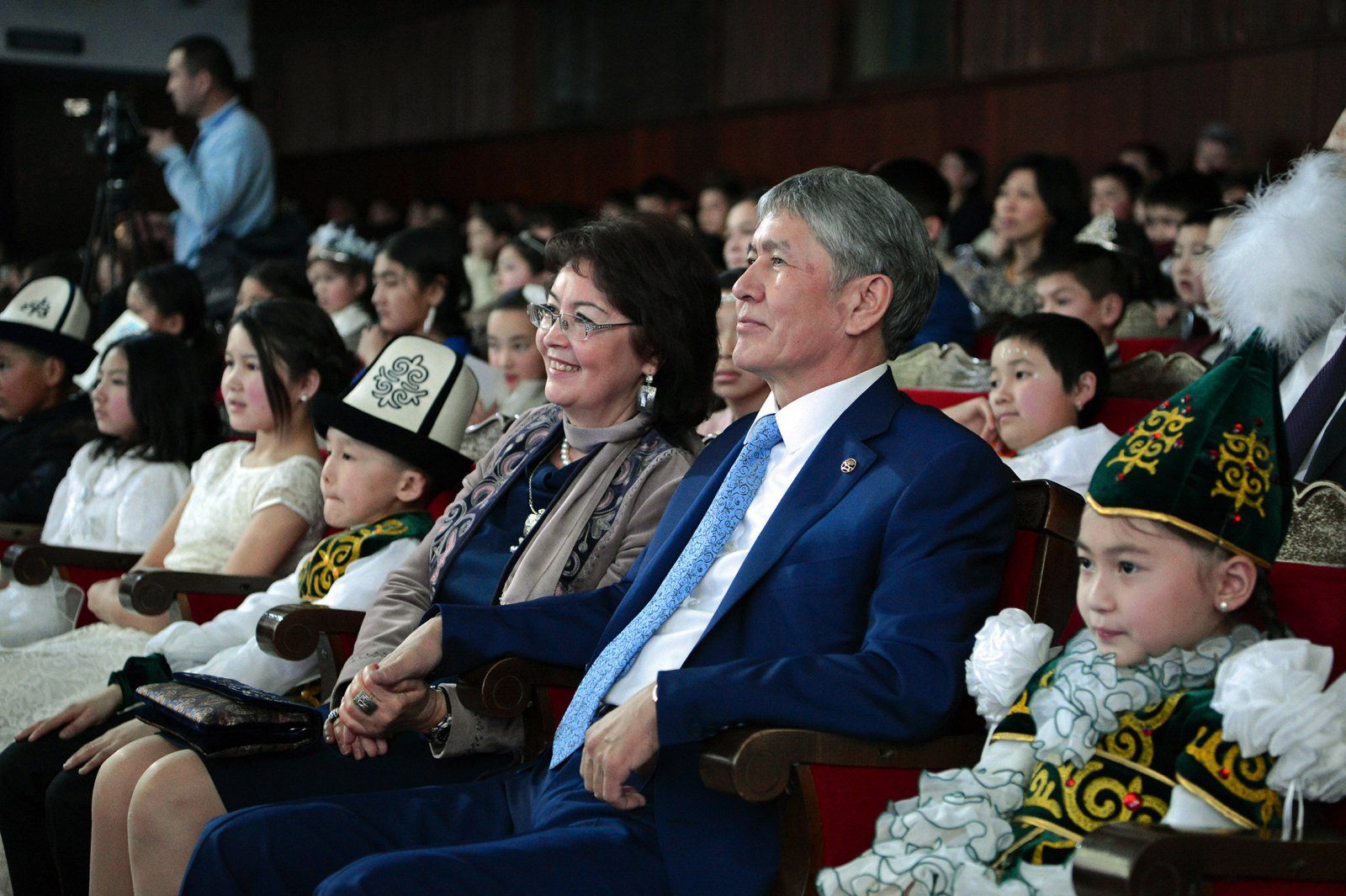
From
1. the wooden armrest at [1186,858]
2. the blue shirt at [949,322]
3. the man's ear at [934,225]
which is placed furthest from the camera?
the man's ear at [934,225]

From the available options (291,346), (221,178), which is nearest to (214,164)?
(221,178)

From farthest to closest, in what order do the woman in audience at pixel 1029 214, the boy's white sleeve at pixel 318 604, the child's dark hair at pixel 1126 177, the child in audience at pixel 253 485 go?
→ the child's dark hair at pixel 1126 177
the woman in audience at pixel 1029 214
the child in audience at pixel 253 485
the boy's white sleeve at pixel 318 604

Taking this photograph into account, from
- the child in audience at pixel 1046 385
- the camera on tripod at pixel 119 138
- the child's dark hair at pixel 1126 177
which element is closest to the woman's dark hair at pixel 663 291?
the child in audience at pixel 1046 385

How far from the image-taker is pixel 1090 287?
3602 millimetres

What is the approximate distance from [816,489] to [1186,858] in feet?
2.14

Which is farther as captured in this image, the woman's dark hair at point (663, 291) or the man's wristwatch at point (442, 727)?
the woman's dark hair at point (663, 291)

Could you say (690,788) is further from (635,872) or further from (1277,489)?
(1277,489)

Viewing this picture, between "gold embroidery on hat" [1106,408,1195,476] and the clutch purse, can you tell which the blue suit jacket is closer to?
"gold embroidery on hat" [1106,408,1195,476]

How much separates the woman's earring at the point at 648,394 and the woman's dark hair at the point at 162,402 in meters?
1.65

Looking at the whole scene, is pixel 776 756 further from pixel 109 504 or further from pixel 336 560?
pixel 109 504

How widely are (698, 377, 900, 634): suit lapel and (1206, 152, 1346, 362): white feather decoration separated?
0.52m

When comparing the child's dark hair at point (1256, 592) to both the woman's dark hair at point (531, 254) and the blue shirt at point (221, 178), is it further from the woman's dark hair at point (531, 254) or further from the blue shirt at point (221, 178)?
the blue shirt at point (221, 178)

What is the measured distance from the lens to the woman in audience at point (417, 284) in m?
4.41

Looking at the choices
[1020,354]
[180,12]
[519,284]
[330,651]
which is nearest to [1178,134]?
[519,284]
